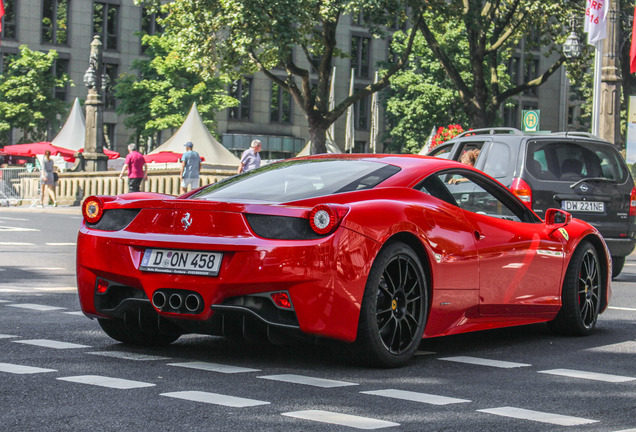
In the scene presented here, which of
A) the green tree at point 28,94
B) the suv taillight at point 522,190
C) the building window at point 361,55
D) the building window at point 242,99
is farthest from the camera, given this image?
the building window at point 361,55

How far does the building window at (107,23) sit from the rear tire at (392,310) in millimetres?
→ 60400

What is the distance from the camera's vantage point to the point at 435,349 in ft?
24.3

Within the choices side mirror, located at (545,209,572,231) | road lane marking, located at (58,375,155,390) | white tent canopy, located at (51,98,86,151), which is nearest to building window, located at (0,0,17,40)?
white tent canopy, located at (51,98,86,151)

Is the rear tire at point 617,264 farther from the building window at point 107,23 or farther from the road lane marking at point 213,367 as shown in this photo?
the building window at point 107,23

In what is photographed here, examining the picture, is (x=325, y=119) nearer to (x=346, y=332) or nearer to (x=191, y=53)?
(x=191, y=53)

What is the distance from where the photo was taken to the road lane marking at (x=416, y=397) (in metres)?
5.36

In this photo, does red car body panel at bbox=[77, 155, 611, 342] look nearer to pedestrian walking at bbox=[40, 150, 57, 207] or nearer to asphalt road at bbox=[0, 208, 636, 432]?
asphalt road at bbox=[0, 208, 636, 432]

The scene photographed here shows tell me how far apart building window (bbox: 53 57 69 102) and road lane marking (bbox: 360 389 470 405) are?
195 feet

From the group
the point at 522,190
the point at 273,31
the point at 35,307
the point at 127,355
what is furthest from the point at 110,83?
the point at 127,355

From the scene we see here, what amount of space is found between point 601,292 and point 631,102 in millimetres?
12675

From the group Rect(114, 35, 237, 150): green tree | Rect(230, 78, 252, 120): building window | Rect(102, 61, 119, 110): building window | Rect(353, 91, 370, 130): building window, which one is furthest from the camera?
Rect(353, 91, 370, 130): building window

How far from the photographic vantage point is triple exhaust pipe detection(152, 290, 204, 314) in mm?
6199

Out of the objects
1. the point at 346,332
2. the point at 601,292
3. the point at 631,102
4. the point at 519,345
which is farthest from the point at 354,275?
the point at 631,102

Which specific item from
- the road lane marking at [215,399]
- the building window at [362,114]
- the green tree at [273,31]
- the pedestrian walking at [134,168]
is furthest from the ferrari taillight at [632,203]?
the building window at [362,114]
